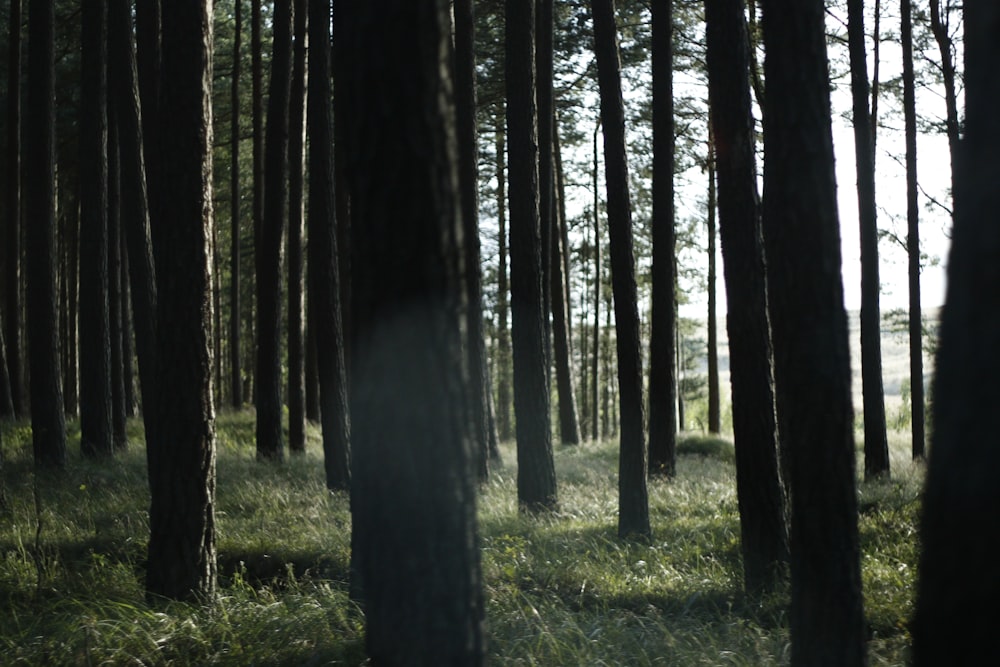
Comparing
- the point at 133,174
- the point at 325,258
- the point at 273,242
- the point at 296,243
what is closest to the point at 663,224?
the point at 325,258

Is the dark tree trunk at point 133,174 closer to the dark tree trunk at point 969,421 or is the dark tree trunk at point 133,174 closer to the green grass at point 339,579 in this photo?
the green grass at point 339,579

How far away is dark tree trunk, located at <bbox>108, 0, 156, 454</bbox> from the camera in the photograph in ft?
38.9

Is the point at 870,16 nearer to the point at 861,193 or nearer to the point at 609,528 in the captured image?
the point at 861,193

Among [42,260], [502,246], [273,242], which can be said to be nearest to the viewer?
[42,260]

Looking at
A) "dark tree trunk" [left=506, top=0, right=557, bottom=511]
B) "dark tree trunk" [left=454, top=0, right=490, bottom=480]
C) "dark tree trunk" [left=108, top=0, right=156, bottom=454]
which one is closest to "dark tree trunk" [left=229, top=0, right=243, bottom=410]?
"dark tree trunk" [left=108, top=0, right=156, bottom=454]

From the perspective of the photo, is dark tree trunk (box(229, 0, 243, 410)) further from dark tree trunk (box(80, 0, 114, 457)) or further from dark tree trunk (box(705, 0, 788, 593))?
dark tree trunk (box(705, 0, 788, 593))

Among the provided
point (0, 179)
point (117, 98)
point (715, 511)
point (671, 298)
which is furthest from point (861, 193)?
point (0, 179)

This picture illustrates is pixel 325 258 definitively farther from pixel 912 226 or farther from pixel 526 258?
pixel 912 226

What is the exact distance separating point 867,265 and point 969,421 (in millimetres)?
12721

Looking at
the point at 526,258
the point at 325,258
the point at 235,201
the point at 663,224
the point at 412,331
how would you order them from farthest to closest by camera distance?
1. the point at 235,201
2. the point at 663,224
3. the point at 325,258
4. the point at 526,258
5. the point at 412,331

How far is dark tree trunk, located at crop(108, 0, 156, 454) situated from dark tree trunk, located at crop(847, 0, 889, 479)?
1116 cm

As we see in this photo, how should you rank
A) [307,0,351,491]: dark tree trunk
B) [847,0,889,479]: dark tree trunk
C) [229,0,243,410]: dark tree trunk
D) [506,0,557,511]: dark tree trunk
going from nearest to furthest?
[506,0,557,511]: dark tree trunk
[307,0,351,491]: dark tree trunk
[847,0,889,479]: dark tree trunk
[229,0,243,410]: dark tree trunk

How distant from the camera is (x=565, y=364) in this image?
20781mm

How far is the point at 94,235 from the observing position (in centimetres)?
1373
